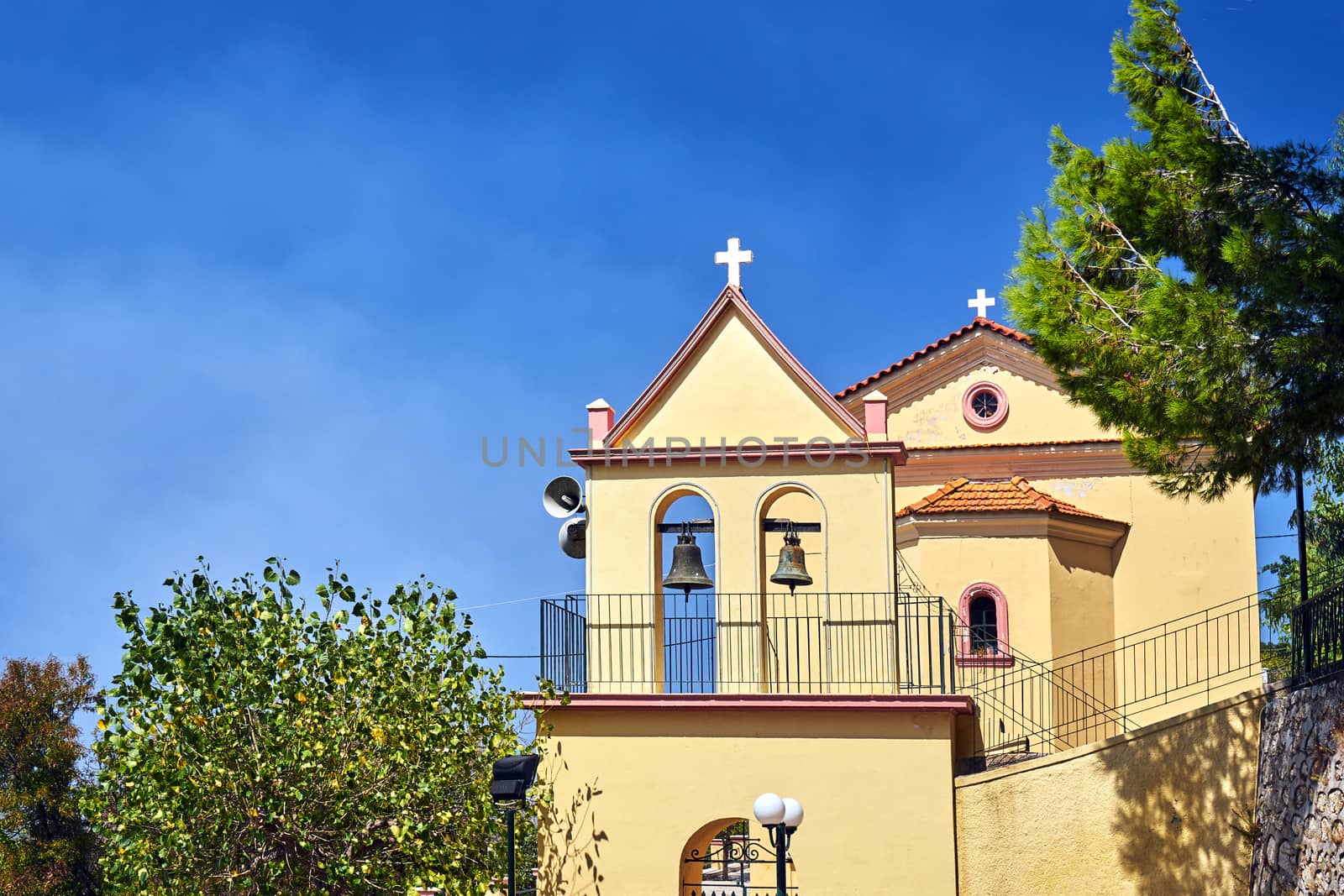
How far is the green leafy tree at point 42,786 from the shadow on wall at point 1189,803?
20209mm

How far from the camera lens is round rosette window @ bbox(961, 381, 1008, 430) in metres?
25.7

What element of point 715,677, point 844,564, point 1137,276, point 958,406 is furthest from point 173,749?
point 958,406

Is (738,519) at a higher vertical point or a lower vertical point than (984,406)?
lower

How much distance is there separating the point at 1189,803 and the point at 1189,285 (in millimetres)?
5980

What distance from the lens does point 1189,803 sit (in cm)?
1717

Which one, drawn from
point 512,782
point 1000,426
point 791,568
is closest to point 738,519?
point 791,568

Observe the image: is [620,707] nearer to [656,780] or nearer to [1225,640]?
[656,780]

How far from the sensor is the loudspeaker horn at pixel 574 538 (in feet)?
63.3

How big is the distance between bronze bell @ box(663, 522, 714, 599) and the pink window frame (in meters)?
6.19

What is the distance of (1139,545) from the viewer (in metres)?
24.4

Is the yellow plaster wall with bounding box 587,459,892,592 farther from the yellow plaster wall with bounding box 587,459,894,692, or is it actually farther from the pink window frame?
the pink window frame

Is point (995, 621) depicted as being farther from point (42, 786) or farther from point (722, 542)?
point (42, 786)

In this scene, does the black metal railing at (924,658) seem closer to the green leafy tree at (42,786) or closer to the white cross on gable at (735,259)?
the white cross on gable at (735,259)

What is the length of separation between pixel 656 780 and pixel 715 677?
133cm
